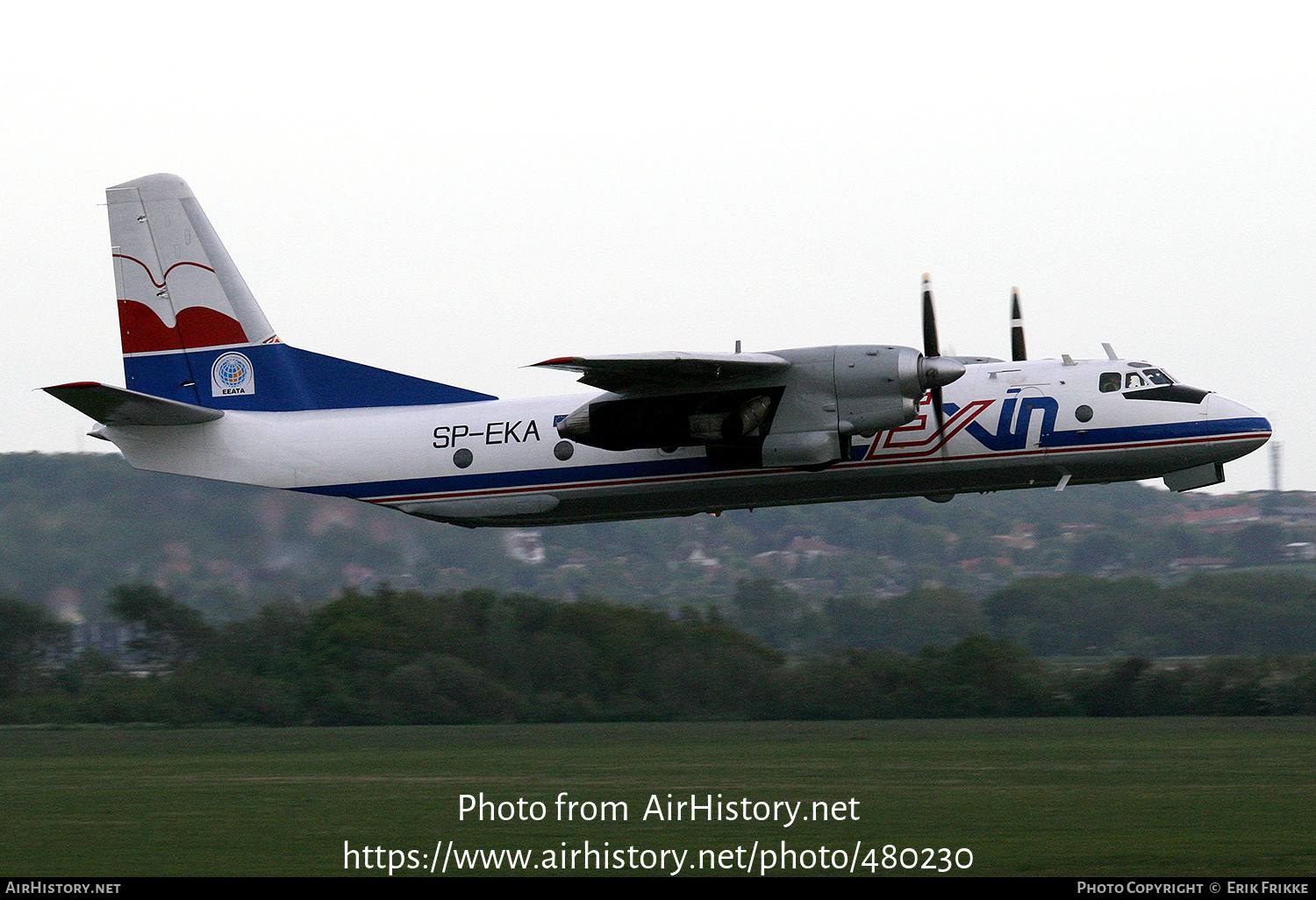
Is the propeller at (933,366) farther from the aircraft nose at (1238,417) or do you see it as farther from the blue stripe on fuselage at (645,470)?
the aircraft nose at (1238,417)

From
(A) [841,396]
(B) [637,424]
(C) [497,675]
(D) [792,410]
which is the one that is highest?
(A) [841,396]

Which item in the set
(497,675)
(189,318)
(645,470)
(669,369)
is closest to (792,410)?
(669,369)

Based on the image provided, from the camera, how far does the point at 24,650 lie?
30.3 metres

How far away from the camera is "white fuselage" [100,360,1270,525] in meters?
19.7

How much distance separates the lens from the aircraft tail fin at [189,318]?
22453mm

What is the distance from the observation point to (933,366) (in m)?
19.0

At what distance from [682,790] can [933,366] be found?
21.8 feet

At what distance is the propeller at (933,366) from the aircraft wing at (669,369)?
73.1 inches

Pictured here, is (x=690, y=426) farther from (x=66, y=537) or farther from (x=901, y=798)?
(x=66, y=537)

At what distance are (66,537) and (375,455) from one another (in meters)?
12.7

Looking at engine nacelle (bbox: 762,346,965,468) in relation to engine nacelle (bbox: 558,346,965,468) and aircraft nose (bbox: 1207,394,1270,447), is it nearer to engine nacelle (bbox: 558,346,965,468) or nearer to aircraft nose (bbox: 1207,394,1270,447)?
engine nacelle (bbox: 558,346,965,468)

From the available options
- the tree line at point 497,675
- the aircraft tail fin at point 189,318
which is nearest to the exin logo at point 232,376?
the aircraft tail fin at point 189,318

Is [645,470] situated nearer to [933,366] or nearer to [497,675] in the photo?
[933,366]
